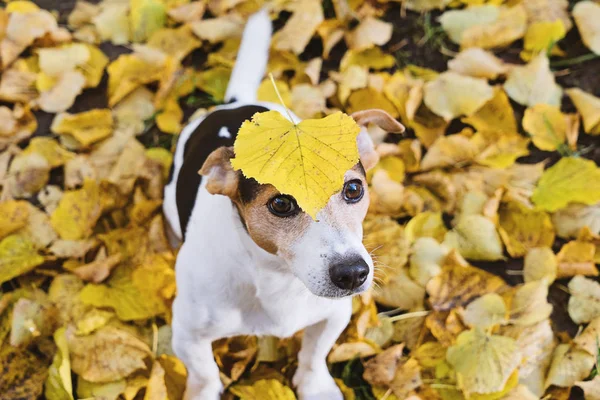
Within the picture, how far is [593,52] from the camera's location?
142 inches

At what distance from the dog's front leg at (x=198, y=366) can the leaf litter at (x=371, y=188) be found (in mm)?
112

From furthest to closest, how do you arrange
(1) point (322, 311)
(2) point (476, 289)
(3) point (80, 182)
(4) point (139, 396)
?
(3) point (80, 182) < (2) point (476, 289) < (4) point (139, 396) < (1) point (322, 311)

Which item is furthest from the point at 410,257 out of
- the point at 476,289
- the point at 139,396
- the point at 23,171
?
the point at 23,171

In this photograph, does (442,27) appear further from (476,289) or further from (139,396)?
(139,396)

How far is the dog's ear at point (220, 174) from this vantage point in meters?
1.97

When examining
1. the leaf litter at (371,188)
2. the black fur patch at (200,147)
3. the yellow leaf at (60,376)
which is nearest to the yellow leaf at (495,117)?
the leaf litter at (371,188)

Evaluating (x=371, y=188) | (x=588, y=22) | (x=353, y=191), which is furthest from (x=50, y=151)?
(x=588, y=22)

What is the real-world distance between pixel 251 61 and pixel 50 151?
1.23 metres

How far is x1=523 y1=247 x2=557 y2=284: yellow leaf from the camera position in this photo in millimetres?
2887

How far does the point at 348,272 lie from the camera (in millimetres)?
1841

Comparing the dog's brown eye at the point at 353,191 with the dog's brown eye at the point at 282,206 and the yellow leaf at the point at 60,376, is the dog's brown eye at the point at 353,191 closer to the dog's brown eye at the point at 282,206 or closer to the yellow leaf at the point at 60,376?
the dog's brown eye at the point at 282,206

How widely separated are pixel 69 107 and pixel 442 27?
7.51 feet

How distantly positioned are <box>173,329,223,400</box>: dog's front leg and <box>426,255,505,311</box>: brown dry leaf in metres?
1.03

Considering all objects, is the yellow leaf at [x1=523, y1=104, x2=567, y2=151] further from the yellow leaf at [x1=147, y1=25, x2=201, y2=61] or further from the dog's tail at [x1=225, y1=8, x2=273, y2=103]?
the yellow leaf at [x1=147, y1=25, x2=201, y2=61]
